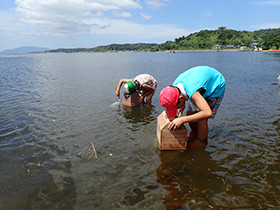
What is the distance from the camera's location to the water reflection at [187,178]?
3.09 m

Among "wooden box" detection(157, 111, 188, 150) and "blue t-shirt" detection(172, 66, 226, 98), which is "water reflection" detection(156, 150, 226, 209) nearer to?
"wooden box" detection(157, 111, 188, 150)

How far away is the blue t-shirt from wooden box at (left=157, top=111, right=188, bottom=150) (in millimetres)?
967

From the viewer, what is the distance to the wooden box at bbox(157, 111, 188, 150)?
14.3 ft

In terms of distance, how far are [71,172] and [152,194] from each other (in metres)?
1.86

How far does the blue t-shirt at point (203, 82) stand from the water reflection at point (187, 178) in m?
1.54

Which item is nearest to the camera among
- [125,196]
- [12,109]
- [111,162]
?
[125,196]

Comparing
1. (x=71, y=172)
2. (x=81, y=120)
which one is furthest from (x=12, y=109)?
(x=71, y=172)

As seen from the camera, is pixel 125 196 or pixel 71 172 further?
pixel 71 172

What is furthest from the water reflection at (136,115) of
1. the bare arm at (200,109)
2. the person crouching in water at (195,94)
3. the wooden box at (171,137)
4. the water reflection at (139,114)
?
the bare arm at (200,109)

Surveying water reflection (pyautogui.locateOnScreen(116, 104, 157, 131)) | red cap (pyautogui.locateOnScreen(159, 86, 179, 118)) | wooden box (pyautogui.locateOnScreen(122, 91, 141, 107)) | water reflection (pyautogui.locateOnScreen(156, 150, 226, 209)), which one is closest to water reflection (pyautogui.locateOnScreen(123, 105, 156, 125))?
water reflection (pyautogui.locateOnScreen(116, 104, 157, 131))

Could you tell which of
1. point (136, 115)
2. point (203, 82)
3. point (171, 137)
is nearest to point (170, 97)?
point (203, 82)

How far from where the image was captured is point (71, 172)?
3920mm

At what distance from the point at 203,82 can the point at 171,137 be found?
156 cm

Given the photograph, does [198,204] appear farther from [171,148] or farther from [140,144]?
[140,144]
